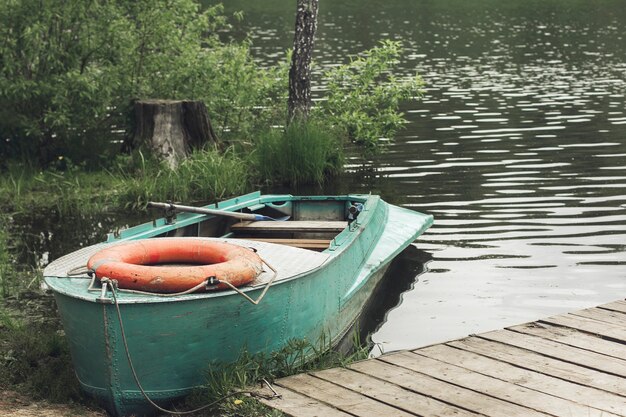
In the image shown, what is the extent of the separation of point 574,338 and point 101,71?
8.77 m

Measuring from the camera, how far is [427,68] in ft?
90.0

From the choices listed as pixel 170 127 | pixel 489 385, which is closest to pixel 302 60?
pixel 170 127

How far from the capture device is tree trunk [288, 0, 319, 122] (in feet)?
50.0

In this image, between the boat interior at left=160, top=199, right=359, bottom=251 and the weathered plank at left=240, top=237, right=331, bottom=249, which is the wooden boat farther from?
the boat interior at left=160, top=199, right=359, bottom=251

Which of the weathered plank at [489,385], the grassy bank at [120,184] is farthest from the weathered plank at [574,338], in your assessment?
the grassy bank at [120,184]

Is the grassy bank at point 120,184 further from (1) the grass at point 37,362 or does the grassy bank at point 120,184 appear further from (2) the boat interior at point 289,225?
(2) the boat interior at point 289,225

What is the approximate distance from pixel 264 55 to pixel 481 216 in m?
18.6

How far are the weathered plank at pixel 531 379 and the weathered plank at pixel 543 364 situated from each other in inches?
2.5

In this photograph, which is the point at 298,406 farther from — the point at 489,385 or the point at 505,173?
the point at 505,173

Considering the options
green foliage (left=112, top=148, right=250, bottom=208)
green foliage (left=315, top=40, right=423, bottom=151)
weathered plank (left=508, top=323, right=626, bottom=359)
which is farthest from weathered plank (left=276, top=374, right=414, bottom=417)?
green foliage (left=315, top=40, right=423, bottom=151)

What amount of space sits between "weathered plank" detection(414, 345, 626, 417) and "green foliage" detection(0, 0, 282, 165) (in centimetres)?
793

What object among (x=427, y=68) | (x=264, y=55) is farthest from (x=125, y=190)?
(x=264, y=55)

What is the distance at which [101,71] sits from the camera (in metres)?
14.5

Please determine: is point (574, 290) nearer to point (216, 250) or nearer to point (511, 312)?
point (511, 312)
